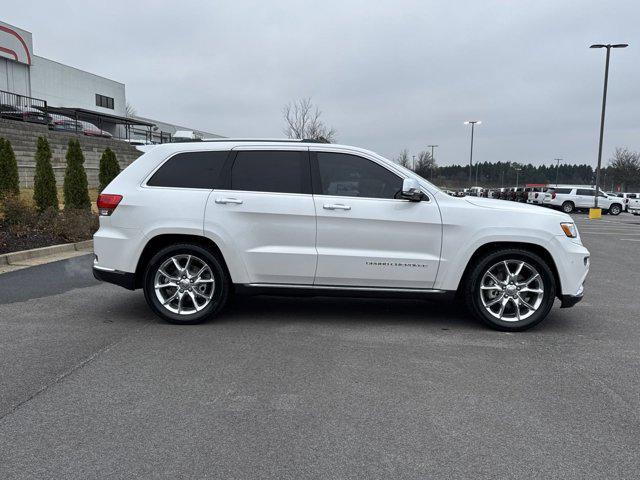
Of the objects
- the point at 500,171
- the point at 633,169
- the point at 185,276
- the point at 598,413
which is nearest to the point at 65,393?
the point at 185,276

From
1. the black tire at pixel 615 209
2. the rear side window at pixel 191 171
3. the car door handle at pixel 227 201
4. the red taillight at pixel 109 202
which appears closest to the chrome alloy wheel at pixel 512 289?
the car door handle at pixel 227 201

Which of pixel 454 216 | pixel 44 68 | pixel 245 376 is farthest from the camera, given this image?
pixel 44 68

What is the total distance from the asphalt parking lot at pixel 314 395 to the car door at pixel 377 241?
0.57 meters

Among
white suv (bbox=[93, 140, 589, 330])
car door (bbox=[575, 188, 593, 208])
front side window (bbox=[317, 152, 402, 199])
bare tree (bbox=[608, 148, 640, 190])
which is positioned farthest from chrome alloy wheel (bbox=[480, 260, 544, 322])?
bare tree (bbox=[608, 148, 640, 190])

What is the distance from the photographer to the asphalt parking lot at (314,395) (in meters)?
2.91

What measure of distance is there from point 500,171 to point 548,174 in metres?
15.5

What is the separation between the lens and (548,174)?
136m

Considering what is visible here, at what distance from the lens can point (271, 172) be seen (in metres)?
5.60

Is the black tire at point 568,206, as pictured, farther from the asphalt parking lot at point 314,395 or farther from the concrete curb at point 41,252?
the concrete curb at point 41,252

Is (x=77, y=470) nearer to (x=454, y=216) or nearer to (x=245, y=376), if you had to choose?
(x=245, y=376)

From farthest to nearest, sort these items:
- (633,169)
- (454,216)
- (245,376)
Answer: (633,169)
(454,216)
(245,376)

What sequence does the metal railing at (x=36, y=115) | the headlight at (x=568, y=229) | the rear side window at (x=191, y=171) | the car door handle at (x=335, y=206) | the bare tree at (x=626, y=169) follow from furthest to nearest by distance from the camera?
1. the bare tree at (x=626, y=169)
2. the metal railing at (x=36, y=115)
3. the rear side window at (x=191, y=171)
4. the headlight at (x=568, y=229)
5. the car door handle at (x=335, y=206)

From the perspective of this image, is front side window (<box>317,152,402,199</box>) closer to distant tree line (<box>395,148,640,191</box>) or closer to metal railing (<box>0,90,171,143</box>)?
metal railing (<box>0,90,171,143</box>)

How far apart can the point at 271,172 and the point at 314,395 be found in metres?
2.62
